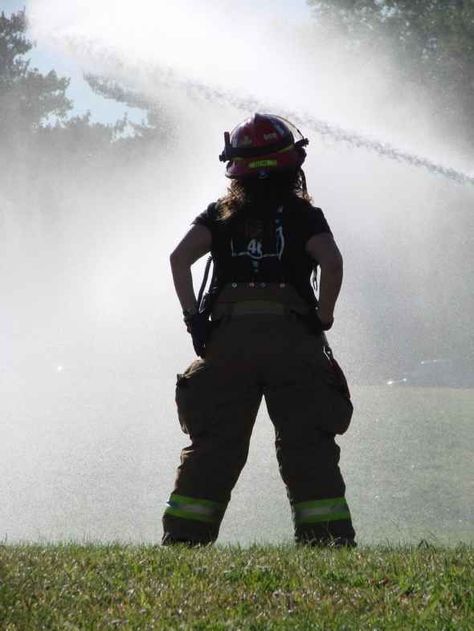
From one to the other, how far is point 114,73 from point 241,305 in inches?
661

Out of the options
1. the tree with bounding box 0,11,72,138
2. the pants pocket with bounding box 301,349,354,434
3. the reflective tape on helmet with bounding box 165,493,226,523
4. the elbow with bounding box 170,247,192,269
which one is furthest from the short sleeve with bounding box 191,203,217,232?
the tree with bounding box 0,11,72,138

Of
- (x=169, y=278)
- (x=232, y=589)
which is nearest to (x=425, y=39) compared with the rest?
(x=169, y=278)

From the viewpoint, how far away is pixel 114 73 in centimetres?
2142

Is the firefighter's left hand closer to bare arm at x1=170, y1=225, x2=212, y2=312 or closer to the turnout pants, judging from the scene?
the turnout pants

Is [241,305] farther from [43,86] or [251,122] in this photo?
[43,86]

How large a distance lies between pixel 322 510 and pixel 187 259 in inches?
44.8

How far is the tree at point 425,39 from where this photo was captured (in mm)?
30062

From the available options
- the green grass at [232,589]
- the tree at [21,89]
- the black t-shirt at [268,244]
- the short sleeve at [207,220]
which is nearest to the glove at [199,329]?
the black t-shirt at [268,244]

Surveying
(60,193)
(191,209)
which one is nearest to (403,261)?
(191,209)

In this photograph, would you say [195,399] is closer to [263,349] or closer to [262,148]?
[263,349]

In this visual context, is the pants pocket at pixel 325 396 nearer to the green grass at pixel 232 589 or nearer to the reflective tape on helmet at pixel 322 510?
the reflective tape on helmet at pixel 322 510

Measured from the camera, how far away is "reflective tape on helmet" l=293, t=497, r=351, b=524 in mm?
5039

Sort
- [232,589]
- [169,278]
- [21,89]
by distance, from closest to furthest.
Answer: [232,589], [169,278], [21,89]

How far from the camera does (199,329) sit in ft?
17.1
